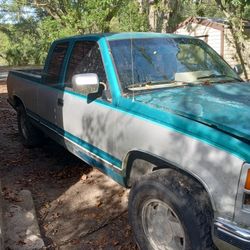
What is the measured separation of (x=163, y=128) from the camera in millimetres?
3223

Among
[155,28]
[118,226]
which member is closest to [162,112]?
[118,226]

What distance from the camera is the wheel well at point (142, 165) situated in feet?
10.4

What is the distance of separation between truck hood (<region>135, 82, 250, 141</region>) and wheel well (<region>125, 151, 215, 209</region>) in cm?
40

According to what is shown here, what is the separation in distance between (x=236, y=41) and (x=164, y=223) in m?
12.1

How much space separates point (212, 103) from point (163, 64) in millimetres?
987

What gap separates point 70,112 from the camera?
4770mm

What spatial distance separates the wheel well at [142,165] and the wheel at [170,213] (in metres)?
0.07

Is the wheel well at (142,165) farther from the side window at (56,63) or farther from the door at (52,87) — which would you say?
the side window at (56,63)

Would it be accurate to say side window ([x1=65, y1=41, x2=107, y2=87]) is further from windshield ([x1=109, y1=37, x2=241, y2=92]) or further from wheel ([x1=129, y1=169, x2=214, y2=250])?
wheel ([x1=129, y1=169, x2=214, y2=250])

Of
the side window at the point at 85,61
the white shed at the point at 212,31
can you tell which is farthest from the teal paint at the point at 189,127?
the white shed at the point at 212,31

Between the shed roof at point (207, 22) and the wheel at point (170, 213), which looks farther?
the shed roof at point (207, 22)

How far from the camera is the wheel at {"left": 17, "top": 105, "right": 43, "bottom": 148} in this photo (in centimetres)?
686

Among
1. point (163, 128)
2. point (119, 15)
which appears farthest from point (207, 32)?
point (163, 128)

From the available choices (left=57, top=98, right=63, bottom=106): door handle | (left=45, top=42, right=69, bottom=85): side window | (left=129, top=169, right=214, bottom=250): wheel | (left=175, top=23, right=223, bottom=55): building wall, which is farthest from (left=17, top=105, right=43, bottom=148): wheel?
(left=175, top=23, right=223, bottom=55): building wall
